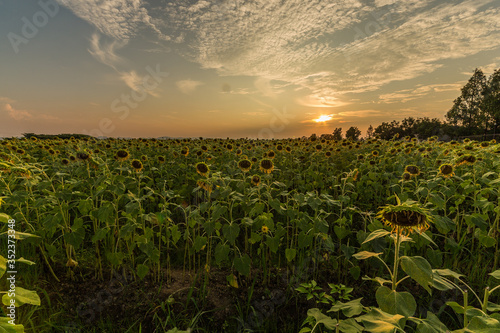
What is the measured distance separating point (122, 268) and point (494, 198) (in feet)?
24.2

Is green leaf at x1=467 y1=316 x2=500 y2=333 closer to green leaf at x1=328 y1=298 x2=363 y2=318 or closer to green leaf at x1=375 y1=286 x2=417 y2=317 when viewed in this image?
green leaf at x1=375 y1=286 x2=417 y2=317

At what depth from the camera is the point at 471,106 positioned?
5781 cm

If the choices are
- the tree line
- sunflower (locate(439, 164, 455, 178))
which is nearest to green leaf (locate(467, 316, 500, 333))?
sunflower (locate(439, 164, 455, 178))

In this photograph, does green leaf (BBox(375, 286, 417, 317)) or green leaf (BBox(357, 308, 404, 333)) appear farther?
green leaf (BBox(375, 286, 417, 317))

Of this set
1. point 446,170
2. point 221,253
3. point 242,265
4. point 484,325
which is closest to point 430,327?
point 484,325

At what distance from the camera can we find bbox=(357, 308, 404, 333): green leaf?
1099mm

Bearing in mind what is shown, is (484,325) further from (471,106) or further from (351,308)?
(471,106)

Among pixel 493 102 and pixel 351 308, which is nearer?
pixel 351 308

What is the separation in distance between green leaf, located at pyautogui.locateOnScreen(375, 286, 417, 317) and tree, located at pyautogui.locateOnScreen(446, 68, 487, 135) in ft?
236

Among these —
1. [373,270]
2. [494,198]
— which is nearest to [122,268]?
[373,270]

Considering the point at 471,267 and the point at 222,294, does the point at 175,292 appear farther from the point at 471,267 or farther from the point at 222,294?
the point at 471,267

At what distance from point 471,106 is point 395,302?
76.9 m

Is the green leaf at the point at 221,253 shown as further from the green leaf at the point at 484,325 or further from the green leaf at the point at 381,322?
the green leaf at the point at 484,325

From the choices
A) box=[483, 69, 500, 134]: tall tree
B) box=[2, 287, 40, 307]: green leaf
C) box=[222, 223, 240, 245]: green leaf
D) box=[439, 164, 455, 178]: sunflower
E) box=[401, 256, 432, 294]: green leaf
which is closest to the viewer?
box=[2, 287, 40, 307]: green leaf
